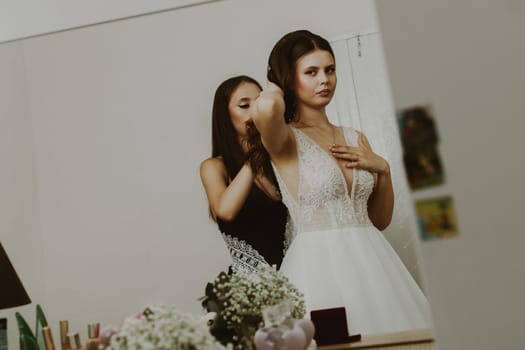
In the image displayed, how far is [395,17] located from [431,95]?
0.13 m

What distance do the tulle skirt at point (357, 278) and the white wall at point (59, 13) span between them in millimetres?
1183

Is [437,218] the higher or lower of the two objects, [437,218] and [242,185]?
the lower

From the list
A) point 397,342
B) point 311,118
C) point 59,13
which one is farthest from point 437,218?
point 59,13

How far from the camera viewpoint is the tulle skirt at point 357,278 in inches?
82.3

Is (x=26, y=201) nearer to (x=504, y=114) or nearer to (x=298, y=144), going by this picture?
(x=298, y=144)

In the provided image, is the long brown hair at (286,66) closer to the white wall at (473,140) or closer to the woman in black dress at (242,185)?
the woman in black dress at (242,185)

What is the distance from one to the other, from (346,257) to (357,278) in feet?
0.28

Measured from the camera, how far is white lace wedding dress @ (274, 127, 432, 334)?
2094 mm

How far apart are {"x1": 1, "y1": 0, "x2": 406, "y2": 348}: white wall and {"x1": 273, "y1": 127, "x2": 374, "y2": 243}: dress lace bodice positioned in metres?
0.33

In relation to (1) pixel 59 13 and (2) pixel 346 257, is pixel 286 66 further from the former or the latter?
(1) pixel 59 13

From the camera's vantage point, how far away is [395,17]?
33.8 inches

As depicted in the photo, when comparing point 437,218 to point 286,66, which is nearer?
point 437,218

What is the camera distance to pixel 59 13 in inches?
104

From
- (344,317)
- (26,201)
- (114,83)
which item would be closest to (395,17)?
(344,317)
